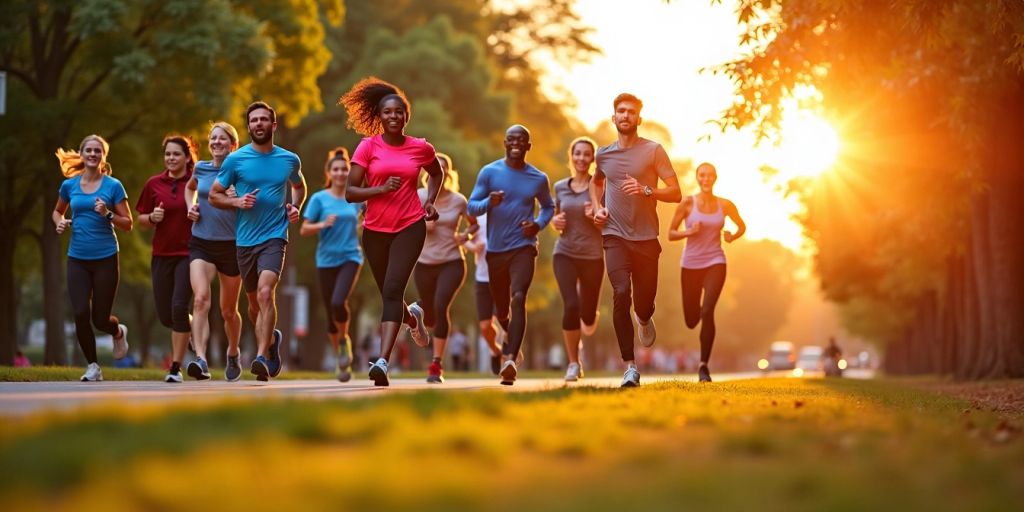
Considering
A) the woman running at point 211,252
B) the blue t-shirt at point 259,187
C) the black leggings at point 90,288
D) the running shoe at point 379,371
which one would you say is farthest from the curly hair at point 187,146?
the running shoe at point 379,371

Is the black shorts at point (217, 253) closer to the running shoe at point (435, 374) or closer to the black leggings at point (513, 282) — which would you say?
the black leggings at point (513, 282)

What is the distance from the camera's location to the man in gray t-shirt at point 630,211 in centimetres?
1340

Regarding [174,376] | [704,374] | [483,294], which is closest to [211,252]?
[174,376]

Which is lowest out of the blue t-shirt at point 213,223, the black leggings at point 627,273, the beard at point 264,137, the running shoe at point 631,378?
the running shoe at point 631,378

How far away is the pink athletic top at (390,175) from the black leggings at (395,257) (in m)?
0.07

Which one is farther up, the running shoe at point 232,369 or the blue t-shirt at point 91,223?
the blue t-shirt at point 91,223

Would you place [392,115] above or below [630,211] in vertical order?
above

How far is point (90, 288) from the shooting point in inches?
571

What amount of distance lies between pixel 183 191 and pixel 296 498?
1055 cm

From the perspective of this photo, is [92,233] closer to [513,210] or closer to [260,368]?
[260,368]

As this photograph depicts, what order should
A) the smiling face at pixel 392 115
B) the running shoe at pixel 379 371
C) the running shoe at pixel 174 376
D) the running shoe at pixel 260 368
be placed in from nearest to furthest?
the running shoe at pixel 379 371 → the smiling face at pixel 392 115 → the running shoe at pixel 260 368 → the running shoe at pixel 174 376

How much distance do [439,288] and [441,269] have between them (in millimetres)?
228

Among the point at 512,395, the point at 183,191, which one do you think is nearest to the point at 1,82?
the point at 183,191

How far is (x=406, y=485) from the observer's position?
5.02m
